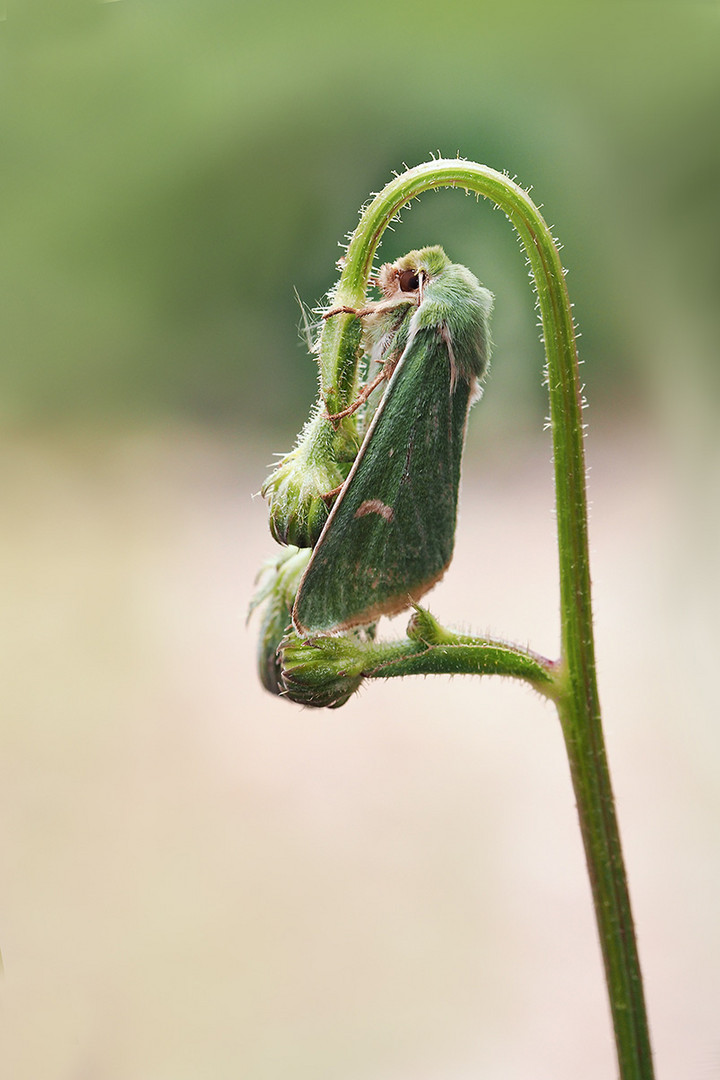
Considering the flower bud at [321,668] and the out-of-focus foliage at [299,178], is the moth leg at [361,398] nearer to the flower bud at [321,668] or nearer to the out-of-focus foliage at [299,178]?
the flower bud at [321,668]

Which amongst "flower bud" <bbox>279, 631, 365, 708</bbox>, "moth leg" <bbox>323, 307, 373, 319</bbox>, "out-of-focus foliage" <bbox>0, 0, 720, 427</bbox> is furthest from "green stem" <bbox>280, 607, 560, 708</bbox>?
"out-of-focus foliage" <bbox>0, 0, 720, 427</bbox>

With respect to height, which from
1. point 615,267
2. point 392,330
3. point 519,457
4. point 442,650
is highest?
point 615,267

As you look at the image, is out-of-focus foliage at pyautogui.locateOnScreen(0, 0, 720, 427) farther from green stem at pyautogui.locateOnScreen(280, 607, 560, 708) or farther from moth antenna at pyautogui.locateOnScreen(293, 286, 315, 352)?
green stem at pyautogui.locateOnScreen(280, 607, 560, 708)

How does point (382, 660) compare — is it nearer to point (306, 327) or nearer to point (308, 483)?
point (308, 483)

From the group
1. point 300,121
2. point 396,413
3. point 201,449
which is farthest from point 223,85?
point 396,413

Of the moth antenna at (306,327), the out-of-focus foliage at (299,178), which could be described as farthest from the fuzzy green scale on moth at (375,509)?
the out-of-focus foliage at (299,178)

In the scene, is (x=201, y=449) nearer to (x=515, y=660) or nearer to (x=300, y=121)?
(x=300, y=121)

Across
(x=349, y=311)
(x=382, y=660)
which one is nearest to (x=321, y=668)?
(x=382, y=660)
